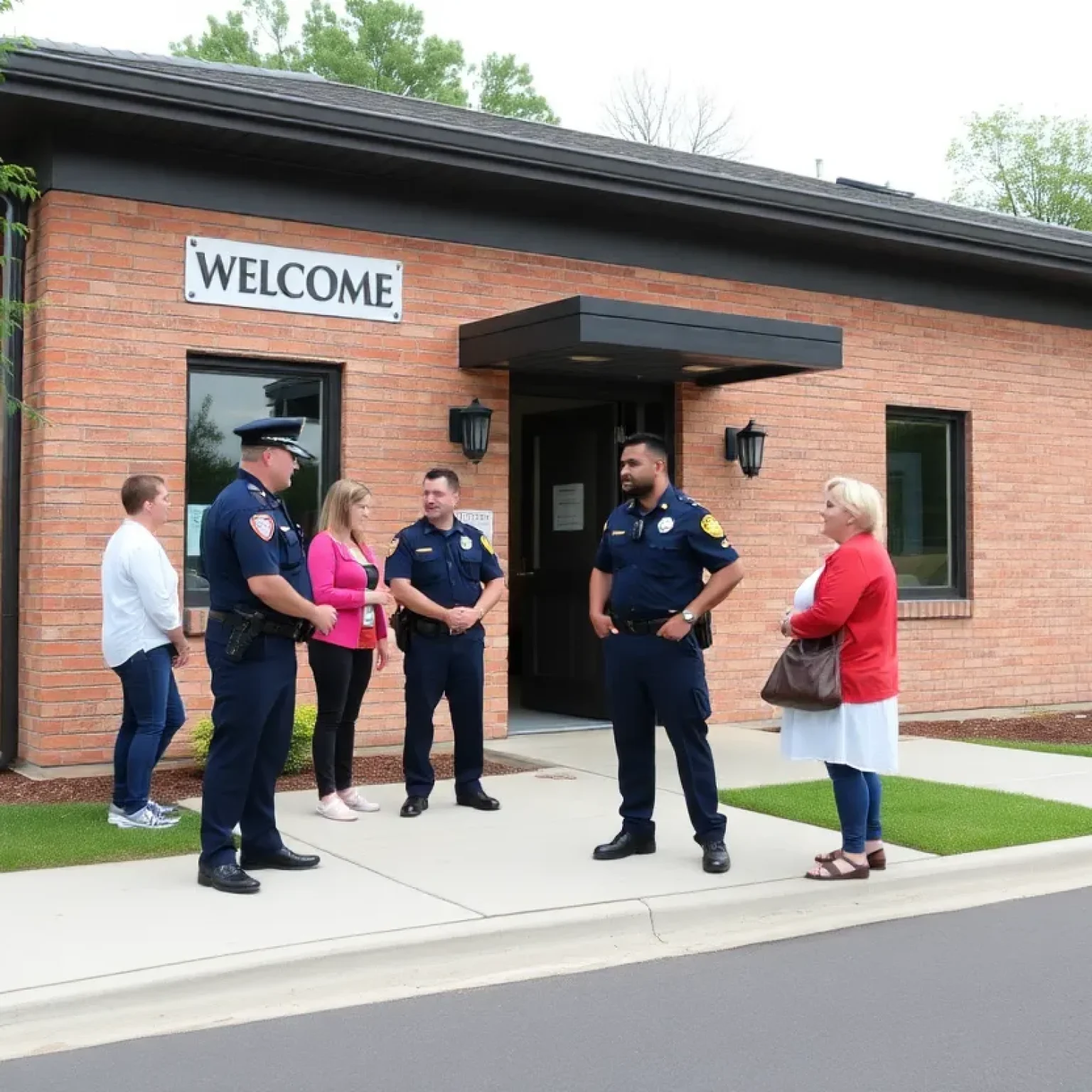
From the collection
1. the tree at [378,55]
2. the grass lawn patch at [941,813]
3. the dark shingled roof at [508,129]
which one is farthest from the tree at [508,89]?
the grass lawn patch at [941,813]

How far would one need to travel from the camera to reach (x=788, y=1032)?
15.3 ft

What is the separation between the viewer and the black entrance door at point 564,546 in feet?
38.7

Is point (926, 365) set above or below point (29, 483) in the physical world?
above

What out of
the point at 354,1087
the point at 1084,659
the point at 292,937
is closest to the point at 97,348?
the point at 292,937

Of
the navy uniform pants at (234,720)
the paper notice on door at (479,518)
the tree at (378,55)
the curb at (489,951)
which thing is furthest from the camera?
the tree at (378,55)

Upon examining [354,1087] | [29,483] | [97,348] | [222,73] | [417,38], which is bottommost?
[354,1087]

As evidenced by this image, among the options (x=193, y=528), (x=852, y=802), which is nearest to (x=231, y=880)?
(x=852, y=802)

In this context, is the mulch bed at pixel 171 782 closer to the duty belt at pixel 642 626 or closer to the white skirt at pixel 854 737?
the duty belt at pixel 642 626

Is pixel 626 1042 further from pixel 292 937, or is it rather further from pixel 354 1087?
pixel 292 937

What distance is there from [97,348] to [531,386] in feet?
11.4

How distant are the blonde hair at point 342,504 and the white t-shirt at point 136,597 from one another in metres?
0.87

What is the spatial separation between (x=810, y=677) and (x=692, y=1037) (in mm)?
2129

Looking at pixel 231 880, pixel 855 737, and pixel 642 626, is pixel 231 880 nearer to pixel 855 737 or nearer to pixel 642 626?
pixel 642 626

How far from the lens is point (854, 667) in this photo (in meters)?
6.42
